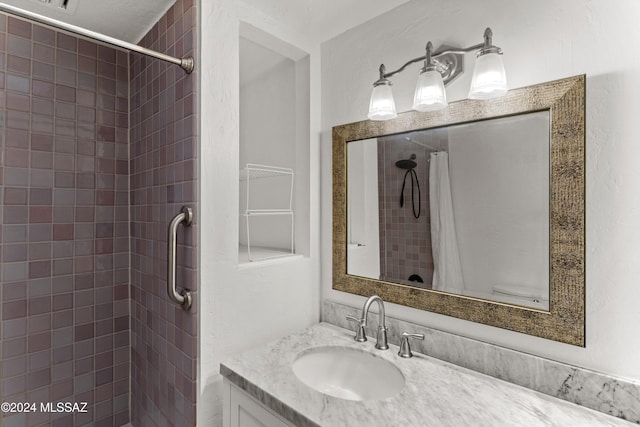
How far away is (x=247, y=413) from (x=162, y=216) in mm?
877

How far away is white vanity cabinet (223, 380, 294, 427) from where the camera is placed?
99 centimetres

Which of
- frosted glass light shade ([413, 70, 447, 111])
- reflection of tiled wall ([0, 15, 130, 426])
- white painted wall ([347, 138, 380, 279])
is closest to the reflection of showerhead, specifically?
white painted wall ([347, 138, 380, 279])

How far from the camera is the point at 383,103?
125 cm

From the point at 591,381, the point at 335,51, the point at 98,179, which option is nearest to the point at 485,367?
the point at 591,381

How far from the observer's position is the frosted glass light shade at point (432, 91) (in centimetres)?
112

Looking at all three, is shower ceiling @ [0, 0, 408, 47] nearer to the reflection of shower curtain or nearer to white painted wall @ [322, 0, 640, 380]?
white painted wall @ [322, 0, 640, 380]

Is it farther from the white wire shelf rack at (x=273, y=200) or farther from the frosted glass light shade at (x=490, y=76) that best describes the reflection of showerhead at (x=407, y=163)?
the white wire shelf rack at (x=273, y=200)

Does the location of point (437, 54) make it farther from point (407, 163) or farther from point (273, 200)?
point (273, 200)

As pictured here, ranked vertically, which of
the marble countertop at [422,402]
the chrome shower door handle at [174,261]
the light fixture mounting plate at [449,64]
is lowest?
the marble countertop at [422,402]

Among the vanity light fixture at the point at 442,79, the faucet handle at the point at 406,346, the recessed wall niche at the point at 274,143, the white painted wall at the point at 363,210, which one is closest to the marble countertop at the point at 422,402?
the faucet handle at the point at 406,346

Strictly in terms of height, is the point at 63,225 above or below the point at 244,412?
above

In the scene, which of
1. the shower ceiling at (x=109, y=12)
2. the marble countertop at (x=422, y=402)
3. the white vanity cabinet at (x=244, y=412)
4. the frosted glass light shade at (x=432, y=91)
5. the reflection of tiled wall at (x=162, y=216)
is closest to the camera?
the marble countertop at (x=422, y=402)

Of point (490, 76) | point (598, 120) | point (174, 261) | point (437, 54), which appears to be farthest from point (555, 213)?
point (174, 261)

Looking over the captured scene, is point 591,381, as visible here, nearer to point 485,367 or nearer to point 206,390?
point 485,367
